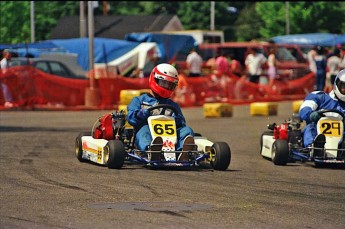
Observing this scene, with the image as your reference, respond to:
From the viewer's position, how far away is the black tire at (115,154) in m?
12.9

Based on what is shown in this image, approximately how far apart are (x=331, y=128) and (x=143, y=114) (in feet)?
7.68

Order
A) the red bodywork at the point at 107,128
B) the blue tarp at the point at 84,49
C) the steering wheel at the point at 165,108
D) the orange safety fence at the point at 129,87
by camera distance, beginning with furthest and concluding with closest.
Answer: the blue tarp at the point at 84,49
the orange safety fence at the point at 129,87
the red bodywork at the point at 107,128
the steering wheel at the point at 165,108

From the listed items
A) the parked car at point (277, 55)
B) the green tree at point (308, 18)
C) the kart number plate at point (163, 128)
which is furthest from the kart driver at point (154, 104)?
the green tree at point (308, 18)

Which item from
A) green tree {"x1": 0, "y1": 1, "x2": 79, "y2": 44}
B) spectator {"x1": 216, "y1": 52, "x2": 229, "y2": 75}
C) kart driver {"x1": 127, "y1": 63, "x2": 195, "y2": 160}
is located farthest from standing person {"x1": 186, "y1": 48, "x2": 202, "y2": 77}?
kart driver {"x1": 127, "y1": 63, "x2": 195, "y2": 160}

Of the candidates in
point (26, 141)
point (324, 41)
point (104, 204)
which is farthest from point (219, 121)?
point (324, 41)

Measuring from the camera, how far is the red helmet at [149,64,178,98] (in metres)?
13.8

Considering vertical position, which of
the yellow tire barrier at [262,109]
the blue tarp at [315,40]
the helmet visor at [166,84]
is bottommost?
the yellow tire barrier at [262,109]

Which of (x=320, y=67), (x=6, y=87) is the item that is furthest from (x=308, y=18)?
(x=6, y=87)

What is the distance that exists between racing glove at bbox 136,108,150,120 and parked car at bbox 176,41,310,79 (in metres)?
20.8

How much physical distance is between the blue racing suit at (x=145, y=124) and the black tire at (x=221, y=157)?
402mm

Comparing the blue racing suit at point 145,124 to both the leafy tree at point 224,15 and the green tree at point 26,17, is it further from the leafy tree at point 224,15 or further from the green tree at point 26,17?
the leafy tree at point 224,15

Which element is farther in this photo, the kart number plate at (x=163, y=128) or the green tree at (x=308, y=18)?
the green tree at (x=308, y=18)

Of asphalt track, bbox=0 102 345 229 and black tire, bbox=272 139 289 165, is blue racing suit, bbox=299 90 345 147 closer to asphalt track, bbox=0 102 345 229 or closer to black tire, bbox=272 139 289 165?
black tire, bbox=272 139 289 165

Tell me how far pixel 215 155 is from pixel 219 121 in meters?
10.8
